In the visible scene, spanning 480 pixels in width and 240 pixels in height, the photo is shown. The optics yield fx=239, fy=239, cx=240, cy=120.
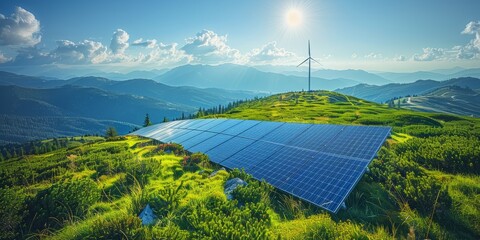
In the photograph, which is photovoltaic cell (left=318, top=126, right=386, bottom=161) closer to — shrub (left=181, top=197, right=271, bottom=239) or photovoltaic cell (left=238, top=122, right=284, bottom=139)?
photovoltaic cell (left=238, top=122, right=284, bottom=139)

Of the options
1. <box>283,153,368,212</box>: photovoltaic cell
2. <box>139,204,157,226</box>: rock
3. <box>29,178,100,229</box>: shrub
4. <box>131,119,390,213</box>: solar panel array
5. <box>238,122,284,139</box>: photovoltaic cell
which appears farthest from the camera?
<box>238,122,284,139</box>: photovoltaic cell

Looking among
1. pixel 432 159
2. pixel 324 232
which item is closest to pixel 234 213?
pixel 324 232

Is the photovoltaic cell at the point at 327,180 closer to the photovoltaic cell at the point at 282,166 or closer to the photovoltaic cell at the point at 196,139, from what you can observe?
the photovoltaic cell at the point at 282,166

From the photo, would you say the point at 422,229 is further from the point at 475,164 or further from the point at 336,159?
the point at 475,164

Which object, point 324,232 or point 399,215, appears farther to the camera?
point 399,215

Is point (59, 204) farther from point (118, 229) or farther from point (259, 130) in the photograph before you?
point (259, 130)

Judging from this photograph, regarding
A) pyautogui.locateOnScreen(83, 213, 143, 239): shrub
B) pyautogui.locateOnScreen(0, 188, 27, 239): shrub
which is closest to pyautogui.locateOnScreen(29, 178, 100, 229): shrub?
pyautogui.locateOnScreen(0, 188, 27, 239): shrub

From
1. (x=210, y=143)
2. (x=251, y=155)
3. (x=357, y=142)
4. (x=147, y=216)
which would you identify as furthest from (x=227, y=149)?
(x=147, y=216)
